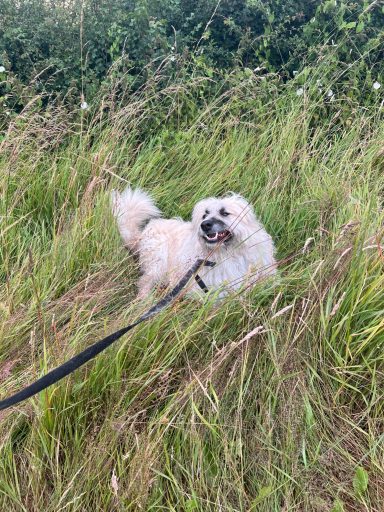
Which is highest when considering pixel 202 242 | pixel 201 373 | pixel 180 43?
pixel 180 43

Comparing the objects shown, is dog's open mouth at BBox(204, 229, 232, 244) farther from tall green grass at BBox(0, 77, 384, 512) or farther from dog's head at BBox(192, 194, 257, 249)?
tall green grass at BBox(0, 77, 384, 512)

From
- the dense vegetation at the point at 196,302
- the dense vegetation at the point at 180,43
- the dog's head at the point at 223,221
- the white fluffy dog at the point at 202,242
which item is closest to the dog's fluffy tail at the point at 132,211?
the white fluffy dog at the point at 202,242

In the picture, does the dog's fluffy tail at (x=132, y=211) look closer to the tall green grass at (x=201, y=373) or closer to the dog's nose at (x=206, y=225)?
the tall green grass at (x=201, y=373)

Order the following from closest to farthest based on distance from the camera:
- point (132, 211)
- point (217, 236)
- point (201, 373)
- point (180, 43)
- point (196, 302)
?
point (201, 373), point (196, 302), point (217, 236), point (132, 211), point (180, 43)

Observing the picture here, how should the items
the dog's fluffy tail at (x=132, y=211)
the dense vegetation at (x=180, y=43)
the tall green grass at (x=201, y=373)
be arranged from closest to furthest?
the tall green grass at (x=201, y=373) → the dog's fluffy tail at (x=132, y=211) → the dense vegetation at (x=180, y=43)

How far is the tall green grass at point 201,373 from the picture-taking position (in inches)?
73.6

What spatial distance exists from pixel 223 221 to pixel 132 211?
0.69 m

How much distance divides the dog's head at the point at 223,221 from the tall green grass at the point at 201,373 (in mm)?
289

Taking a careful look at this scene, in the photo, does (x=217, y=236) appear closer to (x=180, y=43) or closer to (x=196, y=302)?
(x=196, y=302)

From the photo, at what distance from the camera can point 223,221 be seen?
3049mm

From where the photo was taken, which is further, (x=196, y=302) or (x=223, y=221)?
(x=223, y=221)

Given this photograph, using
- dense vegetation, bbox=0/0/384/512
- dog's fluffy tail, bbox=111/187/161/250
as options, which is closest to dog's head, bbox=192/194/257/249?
dense vegetation, bbox=0/0/384/512

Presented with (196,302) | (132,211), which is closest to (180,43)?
(132,211)

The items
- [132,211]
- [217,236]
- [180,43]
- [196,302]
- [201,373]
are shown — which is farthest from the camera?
[180,43]
